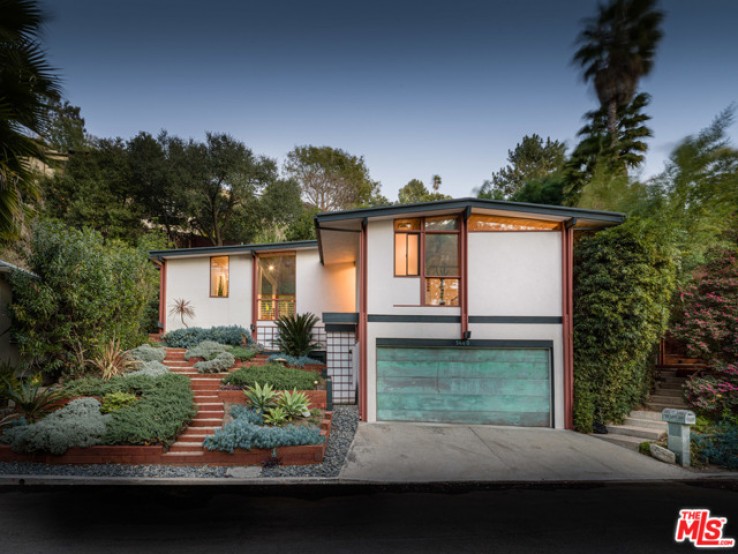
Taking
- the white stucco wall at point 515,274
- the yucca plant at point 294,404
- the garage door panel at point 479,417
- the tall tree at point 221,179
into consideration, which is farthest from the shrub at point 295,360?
the tall tree at point 221,179

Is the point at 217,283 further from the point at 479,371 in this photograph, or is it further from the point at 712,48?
the point at 712,48

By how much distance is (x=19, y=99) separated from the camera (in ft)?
21.0

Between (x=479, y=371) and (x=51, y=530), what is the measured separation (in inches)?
311

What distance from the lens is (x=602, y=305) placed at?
835 cm

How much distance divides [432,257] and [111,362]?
7.95 m

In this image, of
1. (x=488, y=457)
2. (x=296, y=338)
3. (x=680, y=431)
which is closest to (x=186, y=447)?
(x=296, y=338)

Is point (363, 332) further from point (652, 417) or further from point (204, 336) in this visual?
point (652, 417)

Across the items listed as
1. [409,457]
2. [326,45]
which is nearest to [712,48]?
[326,45]

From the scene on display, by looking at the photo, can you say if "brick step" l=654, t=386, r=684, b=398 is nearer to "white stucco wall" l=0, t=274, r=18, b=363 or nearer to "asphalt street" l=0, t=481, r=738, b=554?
"asphalt street" l=0, t=481, r=738, b=554

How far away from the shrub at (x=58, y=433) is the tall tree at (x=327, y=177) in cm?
2431

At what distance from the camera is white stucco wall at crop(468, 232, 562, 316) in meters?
9.13

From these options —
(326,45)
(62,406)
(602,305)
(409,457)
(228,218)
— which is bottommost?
(409,457)

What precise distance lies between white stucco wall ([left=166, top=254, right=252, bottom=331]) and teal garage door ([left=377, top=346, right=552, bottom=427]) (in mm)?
6830

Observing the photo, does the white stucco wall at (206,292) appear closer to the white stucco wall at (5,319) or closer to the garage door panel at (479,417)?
the white stucco wall at (5,319)
